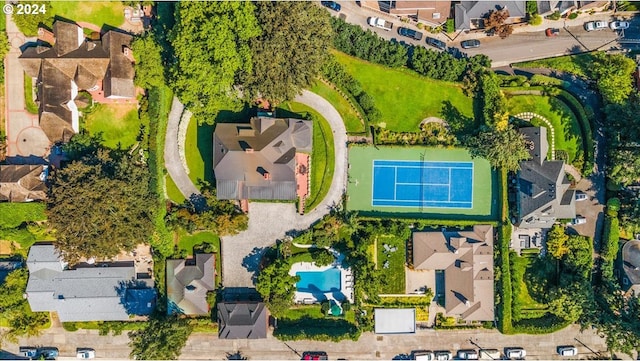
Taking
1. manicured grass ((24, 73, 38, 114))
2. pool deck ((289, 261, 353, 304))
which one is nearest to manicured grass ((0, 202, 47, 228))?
manicured grass ((24, 73, 38, 114))

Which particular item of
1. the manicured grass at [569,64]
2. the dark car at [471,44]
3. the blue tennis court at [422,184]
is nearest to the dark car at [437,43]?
the dark car at [471,44]

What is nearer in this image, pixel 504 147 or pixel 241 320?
pixel 504 147

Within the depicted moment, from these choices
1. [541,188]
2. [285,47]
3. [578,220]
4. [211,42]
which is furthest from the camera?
[578,220]

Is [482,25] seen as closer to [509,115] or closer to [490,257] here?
[509,115]

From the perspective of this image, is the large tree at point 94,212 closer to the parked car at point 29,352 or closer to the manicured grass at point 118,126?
the manicured grass at point 118,126

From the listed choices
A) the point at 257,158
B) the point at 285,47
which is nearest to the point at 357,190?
the point at 257,158

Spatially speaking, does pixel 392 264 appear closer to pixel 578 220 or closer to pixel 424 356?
pixel 424 356
